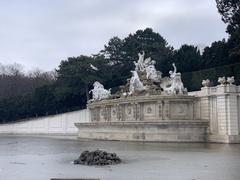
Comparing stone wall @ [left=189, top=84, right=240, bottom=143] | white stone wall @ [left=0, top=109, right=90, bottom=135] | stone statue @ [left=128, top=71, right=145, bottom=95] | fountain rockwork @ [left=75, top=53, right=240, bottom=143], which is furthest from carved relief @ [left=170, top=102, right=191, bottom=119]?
white stone wall @ [left=0, top=109, right=90, bottom=135]

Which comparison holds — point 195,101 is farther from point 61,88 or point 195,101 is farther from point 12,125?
point 12,125

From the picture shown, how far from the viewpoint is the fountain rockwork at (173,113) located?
3809 centimetres

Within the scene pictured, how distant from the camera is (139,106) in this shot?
43.6 m

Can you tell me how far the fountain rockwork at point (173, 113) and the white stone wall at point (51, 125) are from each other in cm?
1892

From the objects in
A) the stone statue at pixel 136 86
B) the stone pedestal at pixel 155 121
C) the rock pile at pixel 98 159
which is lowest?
the rock pile at pixel 98 159

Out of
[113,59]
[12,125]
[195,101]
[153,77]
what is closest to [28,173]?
[195,101]

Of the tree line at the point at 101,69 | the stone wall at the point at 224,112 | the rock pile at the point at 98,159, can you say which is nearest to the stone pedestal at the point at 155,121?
the stone wall at the point at 224,112

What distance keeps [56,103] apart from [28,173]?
60.3 meters

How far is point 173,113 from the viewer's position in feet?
133

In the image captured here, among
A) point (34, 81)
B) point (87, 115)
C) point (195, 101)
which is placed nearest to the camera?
point (195, 101)

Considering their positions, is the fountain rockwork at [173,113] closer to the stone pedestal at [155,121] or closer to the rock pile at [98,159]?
the stone pedestal at [155,121]

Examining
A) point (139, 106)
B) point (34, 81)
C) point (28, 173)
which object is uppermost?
point (34, 81)

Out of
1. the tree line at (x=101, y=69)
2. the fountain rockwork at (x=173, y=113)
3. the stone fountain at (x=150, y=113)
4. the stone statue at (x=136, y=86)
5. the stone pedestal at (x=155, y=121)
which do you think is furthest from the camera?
the tree line at (x=101, y=69)

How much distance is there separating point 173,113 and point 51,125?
36.2m
